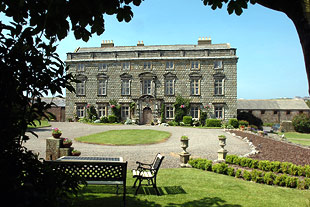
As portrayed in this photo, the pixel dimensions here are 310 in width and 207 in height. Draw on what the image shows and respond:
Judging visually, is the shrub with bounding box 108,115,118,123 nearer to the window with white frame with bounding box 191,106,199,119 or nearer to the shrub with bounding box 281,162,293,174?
the window with white frame with bounding box 191,106,199,119

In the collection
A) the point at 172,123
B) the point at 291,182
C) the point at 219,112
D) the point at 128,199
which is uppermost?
→ the point at 219,112

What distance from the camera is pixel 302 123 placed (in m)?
35.9

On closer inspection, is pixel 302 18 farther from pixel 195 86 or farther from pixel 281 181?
pixel 195 86

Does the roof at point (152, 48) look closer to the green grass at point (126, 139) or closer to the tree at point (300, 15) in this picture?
the green grass at point (126, 139)

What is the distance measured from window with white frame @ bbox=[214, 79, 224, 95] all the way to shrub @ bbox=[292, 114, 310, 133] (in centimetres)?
1283

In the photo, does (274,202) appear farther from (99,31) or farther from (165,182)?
(99,31)

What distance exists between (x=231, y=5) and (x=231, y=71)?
3057cm

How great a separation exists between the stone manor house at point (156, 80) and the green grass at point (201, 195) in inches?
1021

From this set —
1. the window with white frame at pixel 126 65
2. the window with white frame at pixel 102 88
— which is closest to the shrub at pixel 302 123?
the window with white frame at pixel 126 65

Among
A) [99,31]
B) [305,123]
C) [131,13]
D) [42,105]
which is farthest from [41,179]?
[305,123]

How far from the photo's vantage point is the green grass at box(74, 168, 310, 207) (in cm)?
613

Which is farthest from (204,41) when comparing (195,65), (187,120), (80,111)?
(80,111)

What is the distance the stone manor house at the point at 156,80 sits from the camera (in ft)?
111

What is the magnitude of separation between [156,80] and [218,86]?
8635mm
